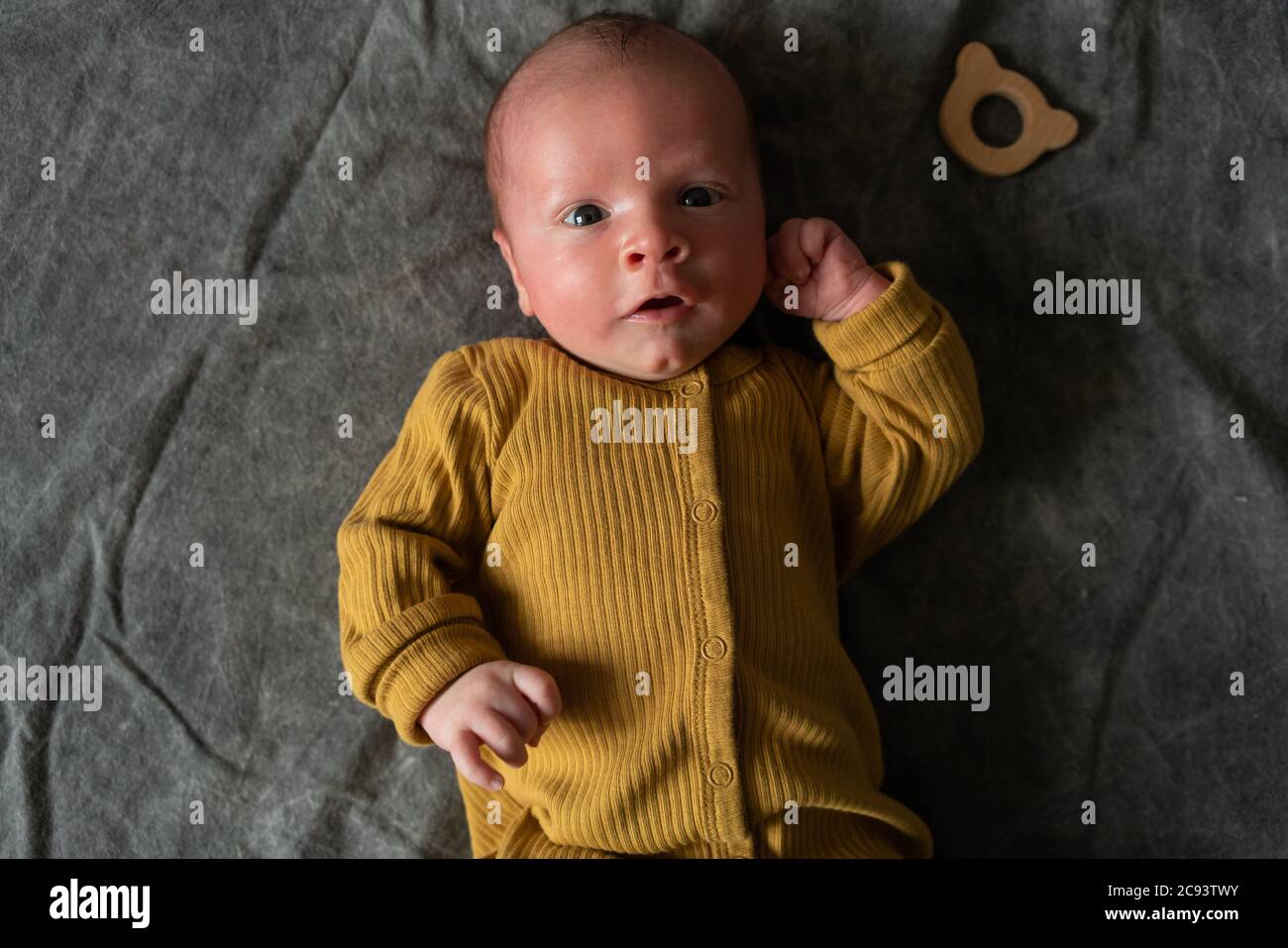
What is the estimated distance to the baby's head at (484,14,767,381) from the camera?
45.6 inches

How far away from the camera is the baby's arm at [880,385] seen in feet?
4.07

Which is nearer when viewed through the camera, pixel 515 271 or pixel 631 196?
pixel 631 196

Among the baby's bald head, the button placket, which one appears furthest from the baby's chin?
the baby's bald head

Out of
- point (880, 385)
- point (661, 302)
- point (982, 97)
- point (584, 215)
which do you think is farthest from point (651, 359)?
point (982, 97)

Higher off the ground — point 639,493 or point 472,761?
point 639,493

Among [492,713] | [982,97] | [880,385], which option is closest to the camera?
[492,713]

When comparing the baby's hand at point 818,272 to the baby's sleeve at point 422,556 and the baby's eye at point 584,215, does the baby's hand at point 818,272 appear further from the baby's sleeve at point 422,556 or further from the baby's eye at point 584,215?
the baby's sleeve at point 422,556

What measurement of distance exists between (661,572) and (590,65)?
57cm

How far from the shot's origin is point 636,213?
3.79 feet

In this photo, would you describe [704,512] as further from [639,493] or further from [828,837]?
[828,837]
